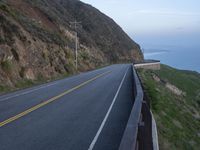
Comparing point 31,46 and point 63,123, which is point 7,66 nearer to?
point 31,46

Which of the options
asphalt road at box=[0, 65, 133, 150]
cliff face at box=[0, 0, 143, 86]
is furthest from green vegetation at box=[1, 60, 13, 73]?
asphalt road at box=[0, 65, 133, 150]

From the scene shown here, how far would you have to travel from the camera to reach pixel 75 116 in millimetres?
14812

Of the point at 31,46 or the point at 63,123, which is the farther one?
the point at 31,46

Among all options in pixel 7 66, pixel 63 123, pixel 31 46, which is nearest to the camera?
pixel 63 123

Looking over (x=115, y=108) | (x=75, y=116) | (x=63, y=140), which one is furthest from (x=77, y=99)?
(x=63, y=140)

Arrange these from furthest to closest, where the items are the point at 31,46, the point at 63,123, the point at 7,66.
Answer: the point at 31,46
the point at 7,66
the point at 63,123

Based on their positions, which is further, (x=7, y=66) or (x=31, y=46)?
(x=31, y=46)

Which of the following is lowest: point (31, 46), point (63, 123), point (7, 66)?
point (7, 66)

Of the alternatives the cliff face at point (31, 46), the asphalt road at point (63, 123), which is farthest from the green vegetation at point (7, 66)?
the asphalt road at point (63, 123)

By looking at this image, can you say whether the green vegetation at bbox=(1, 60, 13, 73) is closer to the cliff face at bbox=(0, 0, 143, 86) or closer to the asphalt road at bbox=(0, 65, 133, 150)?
the cliff face at bbox=(0, 0, 143, 86)

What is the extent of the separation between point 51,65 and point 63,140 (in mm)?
35317

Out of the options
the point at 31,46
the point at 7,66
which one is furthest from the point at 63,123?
the point at 31,46

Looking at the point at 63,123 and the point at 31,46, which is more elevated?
the point at 31,46

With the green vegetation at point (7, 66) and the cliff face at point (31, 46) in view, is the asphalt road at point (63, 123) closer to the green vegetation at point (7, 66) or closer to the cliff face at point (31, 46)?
the green vegetation at point (7, 66)
